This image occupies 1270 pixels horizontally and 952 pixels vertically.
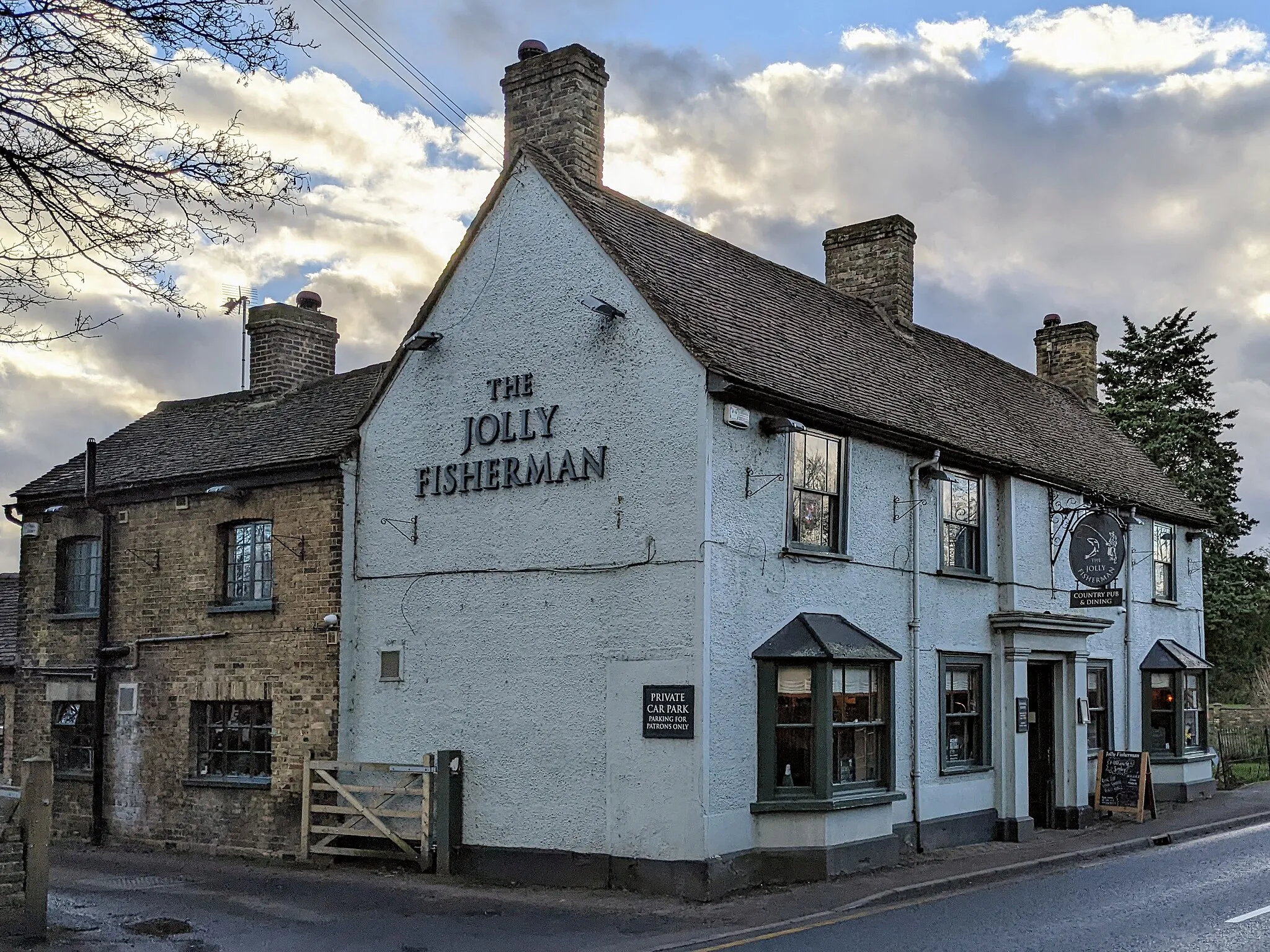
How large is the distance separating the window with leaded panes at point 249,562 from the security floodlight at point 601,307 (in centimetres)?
616

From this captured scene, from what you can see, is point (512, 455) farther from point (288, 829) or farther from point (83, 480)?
point (83, 480)

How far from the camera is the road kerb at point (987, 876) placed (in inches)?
478

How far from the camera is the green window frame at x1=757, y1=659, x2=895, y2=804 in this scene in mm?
14852

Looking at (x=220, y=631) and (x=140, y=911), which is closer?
(x=140, y=911)

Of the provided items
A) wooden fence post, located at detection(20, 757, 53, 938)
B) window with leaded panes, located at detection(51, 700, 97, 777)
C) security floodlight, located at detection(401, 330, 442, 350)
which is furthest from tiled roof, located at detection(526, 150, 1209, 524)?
window with leaded panes, located at detection(51, 700, 97, 777)

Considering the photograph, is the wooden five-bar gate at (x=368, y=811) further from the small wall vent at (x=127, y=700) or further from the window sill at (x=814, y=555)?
the window sill at (x=814, y=555)

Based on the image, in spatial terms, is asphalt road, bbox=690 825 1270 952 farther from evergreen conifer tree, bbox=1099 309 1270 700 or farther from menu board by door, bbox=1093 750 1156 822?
evergreen conifer tree, bbox=1099 309 1270 700

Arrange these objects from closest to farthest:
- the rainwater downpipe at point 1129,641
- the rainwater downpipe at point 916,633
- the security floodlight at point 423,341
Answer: the rainwater downpipe at point 916,633
the security floodlight at point 423,341
the rainwater downpipe at point 1129,641

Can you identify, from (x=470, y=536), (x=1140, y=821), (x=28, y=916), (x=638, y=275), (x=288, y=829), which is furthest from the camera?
(x=1140, y=821)

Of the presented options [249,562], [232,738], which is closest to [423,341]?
[249,562]

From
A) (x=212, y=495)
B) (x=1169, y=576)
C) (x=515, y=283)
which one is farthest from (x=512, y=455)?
(x=1169, y=576)

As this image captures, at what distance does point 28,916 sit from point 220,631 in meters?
6.93

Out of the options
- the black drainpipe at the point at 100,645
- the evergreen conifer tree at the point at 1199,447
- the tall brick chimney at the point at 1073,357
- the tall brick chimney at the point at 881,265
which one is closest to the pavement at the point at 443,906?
the black drainpipe at the point at 100,645

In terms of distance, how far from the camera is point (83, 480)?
69.6ft
